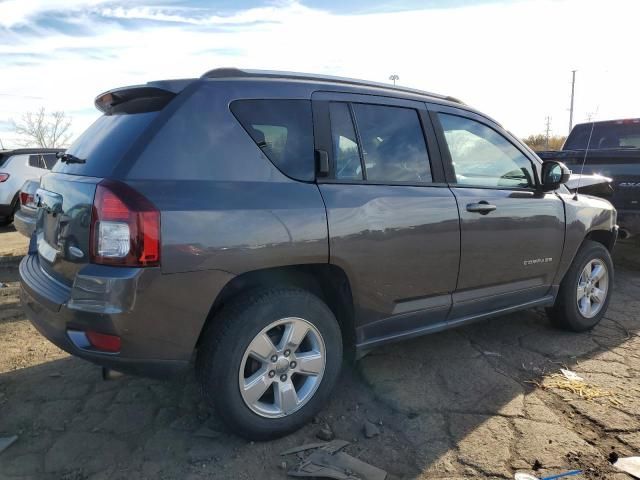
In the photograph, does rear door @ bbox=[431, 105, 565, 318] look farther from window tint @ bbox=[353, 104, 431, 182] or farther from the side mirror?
window tint @ bbox=[353, 104, 431, 182]

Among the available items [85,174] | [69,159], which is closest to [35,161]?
[69,159]

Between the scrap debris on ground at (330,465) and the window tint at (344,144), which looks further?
the window tint at (344,144)

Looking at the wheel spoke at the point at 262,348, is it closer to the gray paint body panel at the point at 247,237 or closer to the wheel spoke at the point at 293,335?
the wheel spoke at the point at 293,335

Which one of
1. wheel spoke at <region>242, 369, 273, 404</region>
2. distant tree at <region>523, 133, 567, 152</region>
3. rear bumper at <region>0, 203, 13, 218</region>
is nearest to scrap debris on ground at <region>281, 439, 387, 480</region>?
wheel spoke at <region>242, 369, 273, 404</region>

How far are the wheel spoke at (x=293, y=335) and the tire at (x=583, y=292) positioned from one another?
2.58 meters

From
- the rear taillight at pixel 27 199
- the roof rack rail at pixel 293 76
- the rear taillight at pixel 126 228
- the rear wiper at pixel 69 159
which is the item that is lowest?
the rear taillight at pixel 27 199

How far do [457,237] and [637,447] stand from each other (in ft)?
4.86

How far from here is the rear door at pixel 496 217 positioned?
346cm

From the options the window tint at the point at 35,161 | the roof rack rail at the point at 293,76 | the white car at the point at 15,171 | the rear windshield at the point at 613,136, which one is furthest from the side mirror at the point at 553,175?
the window tint at the point at 35,161

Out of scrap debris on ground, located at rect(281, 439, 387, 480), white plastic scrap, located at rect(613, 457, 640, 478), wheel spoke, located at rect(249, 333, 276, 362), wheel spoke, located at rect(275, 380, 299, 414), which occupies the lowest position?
white plastic scrap, located at rect(613, 457, 640, 478)

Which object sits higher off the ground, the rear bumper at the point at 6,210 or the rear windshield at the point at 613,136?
the rear windshield at the point at 613,136

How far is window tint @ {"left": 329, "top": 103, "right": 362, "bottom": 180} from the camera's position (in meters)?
2.98

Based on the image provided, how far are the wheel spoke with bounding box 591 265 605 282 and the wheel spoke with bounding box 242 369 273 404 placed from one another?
317 centimetres

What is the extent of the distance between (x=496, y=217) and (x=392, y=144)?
0.91 m
